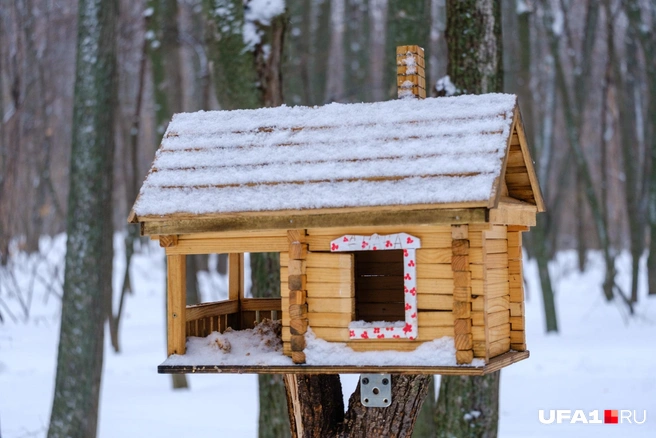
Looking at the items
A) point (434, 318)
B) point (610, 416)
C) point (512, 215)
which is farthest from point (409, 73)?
point (610, 416)

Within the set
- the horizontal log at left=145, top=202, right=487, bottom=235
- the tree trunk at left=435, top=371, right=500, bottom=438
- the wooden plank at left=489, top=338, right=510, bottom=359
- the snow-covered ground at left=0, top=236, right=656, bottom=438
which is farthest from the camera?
the snow-covered ground at left=0, top=236, right=656, bottom=438

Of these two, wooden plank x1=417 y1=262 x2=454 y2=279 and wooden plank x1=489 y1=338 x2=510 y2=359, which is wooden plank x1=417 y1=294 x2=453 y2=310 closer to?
A: wooden plank x1=417 y1=262 x2=454 y2=279

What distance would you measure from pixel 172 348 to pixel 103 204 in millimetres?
3145

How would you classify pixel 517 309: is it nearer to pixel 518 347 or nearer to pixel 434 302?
pixel 518 347

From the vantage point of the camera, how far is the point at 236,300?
546 centimetres

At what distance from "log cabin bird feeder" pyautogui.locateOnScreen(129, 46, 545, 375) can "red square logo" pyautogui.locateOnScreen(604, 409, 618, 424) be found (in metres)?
5.26

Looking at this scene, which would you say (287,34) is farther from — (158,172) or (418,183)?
(418,183)

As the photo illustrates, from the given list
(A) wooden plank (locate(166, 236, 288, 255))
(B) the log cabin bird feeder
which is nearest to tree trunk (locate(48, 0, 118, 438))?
(B) the log cabin bird feeder

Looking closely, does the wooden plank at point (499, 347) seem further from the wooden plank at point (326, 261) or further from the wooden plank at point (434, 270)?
the wooden plank at point (326, 261)

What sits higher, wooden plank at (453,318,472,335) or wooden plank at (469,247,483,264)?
wooden plank at (469,247,483,264)

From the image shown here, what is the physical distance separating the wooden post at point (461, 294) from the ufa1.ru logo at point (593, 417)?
5.62 metres

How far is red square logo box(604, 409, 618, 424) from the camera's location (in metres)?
9.16

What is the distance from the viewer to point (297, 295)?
4.02m

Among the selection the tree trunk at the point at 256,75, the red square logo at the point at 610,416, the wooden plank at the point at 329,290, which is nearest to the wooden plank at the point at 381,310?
the wooden plank at the point at 329,290
